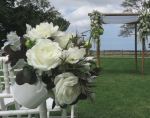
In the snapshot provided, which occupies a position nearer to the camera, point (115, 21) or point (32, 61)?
point (32, 61)

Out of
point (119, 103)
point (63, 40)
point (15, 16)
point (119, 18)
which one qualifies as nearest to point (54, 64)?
point (63, 40)

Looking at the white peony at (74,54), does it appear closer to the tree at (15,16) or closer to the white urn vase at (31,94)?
the white urn vase at (31,94)

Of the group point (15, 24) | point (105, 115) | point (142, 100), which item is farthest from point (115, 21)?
point (15, 24)

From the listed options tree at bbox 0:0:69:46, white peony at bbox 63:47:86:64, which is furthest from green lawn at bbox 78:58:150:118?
tree at bbox 0:0:69:46

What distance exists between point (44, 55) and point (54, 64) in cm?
6

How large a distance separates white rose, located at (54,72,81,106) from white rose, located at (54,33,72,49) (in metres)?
0.17

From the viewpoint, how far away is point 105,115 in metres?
8.20

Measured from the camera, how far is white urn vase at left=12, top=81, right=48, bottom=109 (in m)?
2.33

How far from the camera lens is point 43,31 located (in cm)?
244

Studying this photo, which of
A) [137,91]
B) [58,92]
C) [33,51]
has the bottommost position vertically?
[137,91]

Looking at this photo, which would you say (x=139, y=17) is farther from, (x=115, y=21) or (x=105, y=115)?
(x=105, y=115)

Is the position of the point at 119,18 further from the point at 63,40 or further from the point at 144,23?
the point at 63,40

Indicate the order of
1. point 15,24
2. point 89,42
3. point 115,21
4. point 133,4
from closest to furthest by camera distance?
point 89,42
point 115,21
point 15,24
point 133,4

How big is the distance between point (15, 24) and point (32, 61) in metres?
46.6
